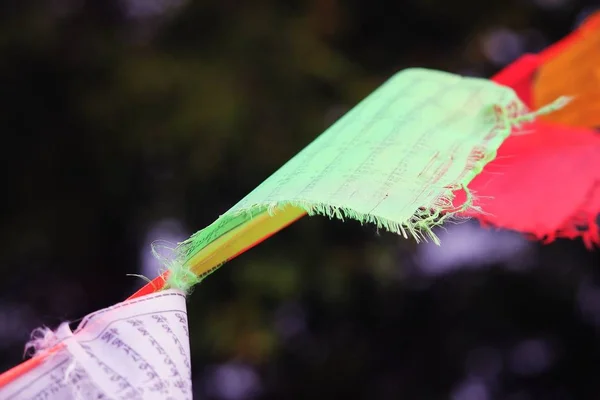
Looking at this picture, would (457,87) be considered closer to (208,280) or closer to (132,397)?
(132,397)

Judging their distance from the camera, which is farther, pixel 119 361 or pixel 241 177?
pixel 241 177

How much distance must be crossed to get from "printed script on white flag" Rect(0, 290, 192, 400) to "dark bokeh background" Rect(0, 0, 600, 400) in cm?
68

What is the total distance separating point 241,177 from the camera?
3.52 ft

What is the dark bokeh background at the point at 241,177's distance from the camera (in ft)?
3.47

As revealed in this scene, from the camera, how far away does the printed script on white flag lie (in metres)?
0.33

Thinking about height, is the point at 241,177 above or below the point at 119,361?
above

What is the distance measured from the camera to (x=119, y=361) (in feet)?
1.13

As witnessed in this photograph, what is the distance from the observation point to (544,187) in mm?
535

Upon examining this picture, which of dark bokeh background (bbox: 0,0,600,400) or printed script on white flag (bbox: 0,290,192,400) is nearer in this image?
printed script on white flag (bbox: 0,290,192,400)

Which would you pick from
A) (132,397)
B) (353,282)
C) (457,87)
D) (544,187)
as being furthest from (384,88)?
(353,282)

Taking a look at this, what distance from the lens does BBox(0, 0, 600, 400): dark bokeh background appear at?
1057 mm

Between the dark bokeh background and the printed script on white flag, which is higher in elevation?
the dark bokeh background

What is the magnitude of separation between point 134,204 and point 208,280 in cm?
22

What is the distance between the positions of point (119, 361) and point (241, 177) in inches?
29.2
